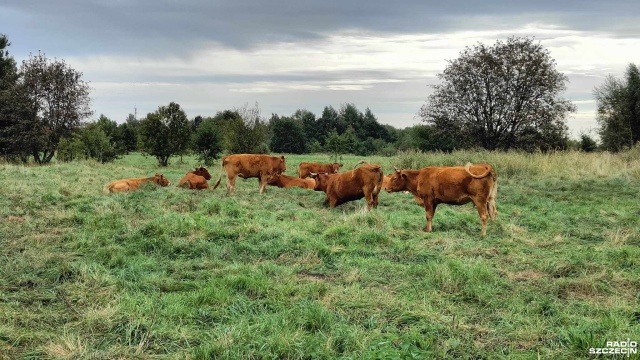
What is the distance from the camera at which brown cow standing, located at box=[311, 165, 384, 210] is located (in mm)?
11586

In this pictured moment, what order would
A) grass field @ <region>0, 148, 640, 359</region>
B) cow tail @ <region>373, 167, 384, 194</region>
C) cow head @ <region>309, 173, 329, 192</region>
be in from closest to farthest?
grass field @ <region>0, 148, 640, 359</region> < cow tail @ <region>373, 167, 384, 194</region> < cow head @ <region>309, 173, 329, 192</region>

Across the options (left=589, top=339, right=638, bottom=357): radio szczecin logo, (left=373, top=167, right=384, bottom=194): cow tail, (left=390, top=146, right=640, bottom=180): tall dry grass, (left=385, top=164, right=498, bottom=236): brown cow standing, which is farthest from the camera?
(left=390, top=146, right=640, bottom=180): tall dry grass

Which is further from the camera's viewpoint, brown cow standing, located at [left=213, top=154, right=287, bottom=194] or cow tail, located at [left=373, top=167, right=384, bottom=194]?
brown cow standing, located at [left=213, top=154, right=287, bottom=194]

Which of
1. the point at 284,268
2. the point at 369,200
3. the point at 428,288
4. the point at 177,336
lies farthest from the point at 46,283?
the point at 369,200

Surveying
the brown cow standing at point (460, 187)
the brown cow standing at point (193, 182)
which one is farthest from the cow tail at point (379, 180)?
the brown cow standing at point (193, 182)

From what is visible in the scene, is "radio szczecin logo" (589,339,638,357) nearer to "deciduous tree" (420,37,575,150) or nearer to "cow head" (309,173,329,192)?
"cow head" (309,173,329,192)

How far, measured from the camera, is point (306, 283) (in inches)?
219

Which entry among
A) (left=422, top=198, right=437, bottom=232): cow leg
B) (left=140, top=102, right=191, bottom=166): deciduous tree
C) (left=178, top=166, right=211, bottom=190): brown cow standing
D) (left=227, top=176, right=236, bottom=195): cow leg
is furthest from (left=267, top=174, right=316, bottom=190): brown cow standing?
(left=140, top=102, right=191, bottom=166): deciduous tree

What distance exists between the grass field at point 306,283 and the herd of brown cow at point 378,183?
24.0 inches

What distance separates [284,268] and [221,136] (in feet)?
96.0

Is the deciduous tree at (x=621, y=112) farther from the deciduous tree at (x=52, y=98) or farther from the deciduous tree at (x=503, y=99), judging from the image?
the deciduous tree at (x=52, y=98)

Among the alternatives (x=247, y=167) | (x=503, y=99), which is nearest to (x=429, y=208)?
(x=247, y=167)

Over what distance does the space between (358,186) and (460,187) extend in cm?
329

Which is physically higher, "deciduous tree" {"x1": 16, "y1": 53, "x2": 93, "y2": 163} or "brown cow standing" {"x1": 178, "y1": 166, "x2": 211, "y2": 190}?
"deciduous tree" {"x1": 16, "y1": 53, "x2": 93, "y2": 163}
